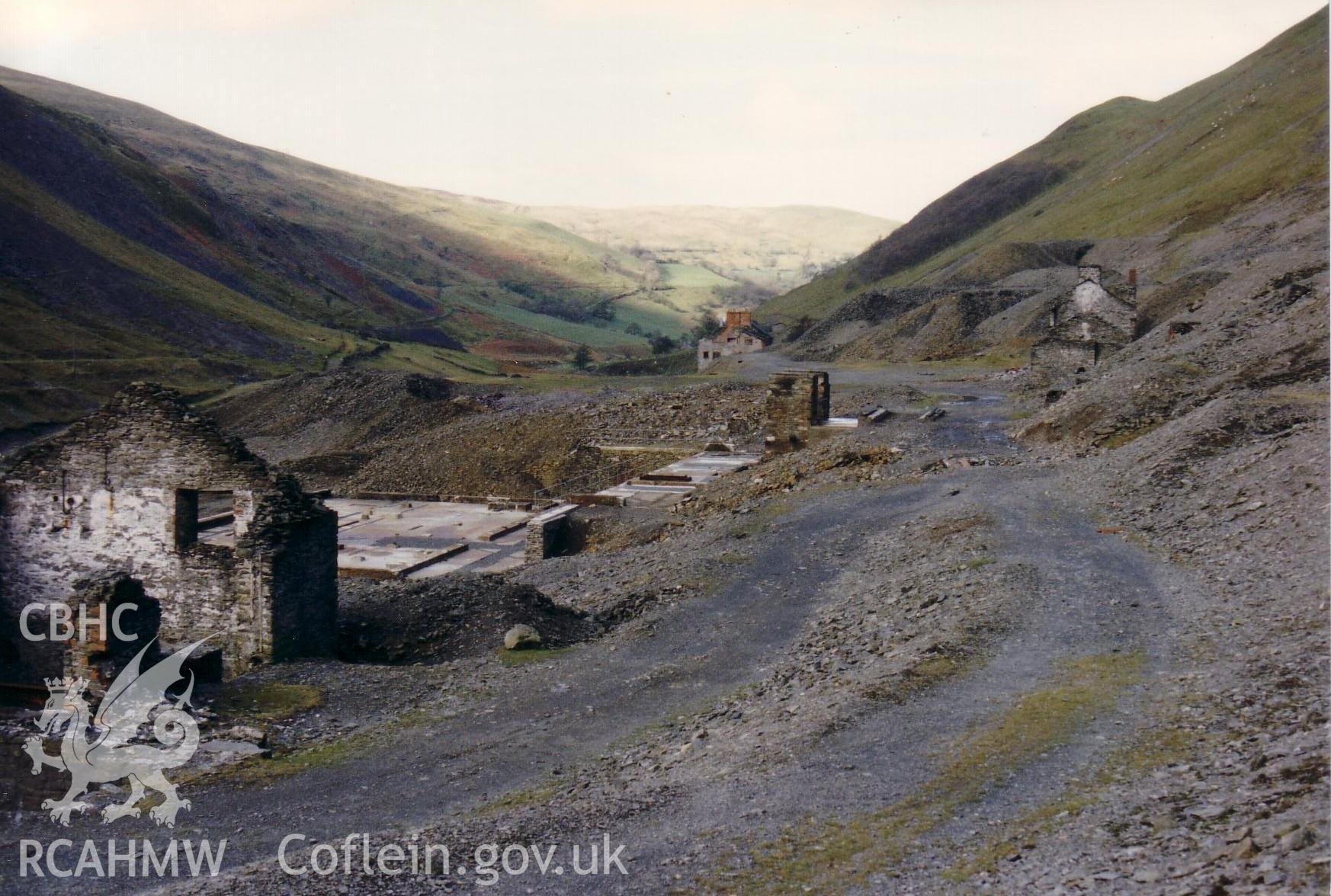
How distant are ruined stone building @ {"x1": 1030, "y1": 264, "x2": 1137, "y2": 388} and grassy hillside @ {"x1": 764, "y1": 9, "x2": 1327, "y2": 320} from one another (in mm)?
23042

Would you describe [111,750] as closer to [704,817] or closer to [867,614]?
[704,817]

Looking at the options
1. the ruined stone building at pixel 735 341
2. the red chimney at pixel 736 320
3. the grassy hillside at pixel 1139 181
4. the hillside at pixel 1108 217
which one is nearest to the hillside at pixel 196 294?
the ruined stone building at pixel 735 341

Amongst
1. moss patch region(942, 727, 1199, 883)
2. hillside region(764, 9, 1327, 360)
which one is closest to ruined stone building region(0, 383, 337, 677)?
moss patch region(942, 727, 1199, 883)

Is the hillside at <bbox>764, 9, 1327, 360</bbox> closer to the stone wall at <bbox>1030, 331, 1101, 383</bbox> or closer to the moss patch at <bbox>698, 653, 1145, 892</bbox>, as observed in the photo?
the stone wall at <bbox>1030, 331, 1101, 383</bbox>

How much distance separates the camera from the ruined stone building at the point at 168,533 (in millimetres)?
15227

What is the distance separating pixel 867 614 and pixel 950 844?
7.36m

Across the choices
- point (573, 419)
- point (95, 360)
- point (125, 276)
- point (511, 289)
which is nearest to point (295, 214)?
point (511, 289)

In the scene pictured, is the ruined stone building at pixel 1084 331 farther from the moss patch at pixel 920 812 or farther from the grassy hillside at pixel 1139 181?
the moss patch at pixel 920 812

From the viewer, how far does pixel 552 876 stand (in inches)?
314

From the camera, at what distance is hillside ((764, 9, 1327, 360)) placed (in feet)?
209

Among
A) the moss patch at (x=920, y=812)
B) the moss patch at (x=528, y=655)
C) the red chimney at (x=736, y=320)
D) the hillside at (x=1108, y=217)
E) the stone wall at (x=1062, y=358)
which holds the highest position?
the hillside at (x=1108, y=217)

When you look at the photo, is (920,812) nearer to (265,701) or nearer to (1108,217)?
(265,701)

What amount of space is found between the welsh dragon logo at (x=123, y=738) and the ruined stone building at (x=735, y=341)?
6596 cm

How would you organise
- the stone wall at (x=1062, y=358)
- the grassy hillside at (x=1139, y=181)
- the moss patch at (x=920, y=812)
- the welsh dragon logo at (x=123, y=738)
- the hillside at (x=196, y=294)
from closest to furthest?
the moss patch at (x=920, y=812)
the welsh dragon logo at (x=123, y=738)
the stone wall at (x=1062, y=358)
the hillside at (x=196, y=294)
the grassy hillside at (x=1139, y=181)
